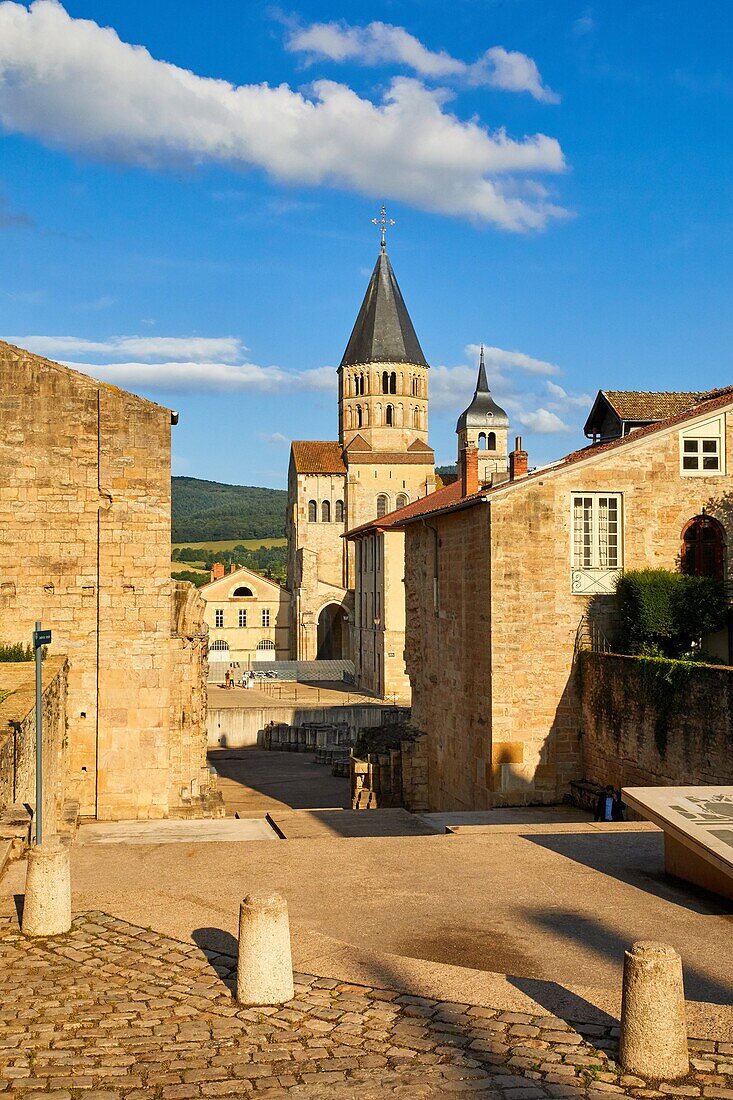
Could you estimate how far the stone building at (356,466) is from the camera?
7375cm

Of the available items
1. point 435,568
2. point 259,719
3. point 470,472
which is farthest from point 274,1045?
point 259,719

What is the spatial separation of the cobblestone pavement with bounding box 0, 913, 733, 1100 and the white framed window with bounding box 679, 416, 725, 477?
53.9ft

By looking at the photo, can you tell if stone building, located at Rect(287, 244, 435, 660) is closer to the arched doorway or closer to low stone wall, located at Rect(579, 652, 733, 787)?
the arched doorway

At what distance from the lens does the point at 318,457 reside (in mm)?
79750

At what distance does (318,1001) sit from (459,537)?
1728 cm

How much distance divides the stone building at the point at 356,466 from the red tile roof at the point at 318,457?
0.07 meters

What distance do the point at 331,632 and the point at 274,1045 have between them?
69506mm

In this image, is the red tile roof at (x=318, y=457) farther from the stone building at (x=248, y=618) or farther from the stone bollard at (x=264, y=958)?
the stone bollard at (x=264, y=958)

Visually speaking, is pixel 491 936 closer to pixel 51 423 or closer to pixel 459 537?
pixel 51 423

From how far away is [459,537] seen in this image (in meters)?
23.6

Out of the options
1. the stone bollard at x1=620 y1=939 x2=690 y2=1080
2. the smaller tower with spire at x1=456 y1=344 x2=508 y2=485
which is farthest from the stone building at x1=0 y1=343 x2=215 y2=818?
the smaller tower with spire at x1=456 y1=344 x2=508 y2=485

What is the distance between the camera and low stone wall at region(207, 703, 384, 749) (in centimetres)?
4225

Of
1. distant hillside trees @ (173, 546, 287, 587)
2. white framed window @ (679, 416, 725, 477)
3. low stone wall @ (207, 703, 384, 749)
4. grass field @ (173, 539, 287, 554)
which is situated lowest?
low stone wall @ (207, 703, 384, 749)

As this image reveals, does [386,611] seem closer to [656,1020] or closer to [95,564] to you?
[95,564]
